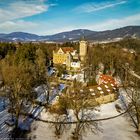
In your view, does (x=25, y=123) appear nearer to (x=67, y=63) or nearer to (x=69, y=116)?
(x=69, y=116)

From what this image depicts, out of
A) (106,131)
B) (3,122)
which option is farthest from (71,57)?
(106,131)

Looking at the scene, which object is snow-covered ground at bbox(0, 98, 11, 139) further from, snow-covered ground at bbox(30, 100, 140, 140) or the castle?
the castle

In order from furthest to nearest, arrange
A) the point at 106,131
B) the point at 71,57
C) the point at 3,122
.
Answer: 1. the point at 71,57
2. the point at 3,122
3. the point at 106,131

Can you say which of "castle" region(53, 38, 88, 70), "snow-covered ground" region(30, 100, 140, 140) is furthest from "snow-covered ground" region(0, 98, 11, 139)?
"castle" region(53, 38, 88, 70)

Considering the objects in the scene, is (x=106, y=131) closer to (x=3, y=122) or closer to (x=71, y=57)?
(x=3, y=122)

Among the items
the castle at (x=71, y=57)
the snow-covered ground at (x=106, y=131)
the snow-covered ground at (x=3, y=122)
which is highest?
the castle at (x=71, y=57)

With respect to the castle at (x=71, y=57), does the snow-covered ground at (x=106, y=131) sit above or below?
below

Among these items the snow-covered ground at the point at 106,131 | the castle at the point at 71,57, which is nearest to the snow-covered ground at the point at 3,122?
the snow-covered ground at the point at 106,131

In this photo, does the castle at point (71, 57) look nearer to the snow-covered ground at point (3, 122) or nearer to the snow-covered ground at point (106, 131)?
the snow-covered ground at point (3, 122)
